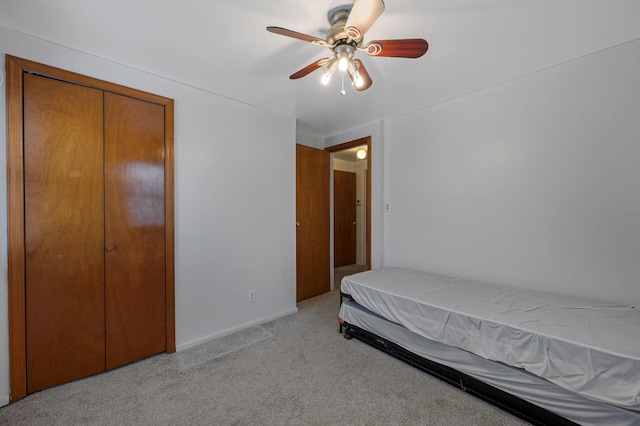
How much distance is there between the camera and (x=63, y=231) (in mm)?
1860

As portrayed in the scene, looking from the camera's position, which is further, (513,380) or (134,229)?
(134,229)

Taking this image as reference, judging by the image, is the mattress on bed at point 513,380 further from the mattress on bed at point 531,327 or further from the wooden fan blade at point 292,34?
the wooden fan blade at point 292,34

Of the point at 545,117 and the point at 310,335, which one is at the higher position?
the point at 545,117

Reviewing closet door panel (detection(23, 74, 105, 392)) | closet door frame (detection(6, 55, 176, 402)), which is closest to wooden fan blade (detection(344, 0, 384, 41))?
closet door panel (detection(23, 74, 105, 392))

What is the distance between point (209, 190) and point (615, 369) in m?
3.01

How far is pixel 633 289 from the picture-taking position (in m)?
1.81

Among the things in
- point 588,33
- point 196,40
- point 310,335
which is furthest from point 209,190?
point 588,33

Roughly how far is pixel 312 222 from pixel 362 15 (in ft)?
9.22

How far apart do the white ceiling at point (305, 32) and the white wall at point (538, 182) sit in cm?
26

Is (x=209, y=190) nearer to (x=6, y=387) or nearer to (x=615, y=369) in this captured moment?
(x=6, y=387)

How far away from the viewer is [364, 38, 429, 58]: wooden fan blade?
1407mm

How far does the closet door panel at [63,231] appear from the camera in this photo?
1.76 m

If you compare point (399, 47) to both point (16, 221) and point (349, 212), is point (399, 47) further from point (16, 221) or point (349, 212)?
point (349, 212)

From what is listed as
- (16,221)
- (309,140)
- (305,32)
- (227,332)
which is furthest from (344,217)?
(16,221)
